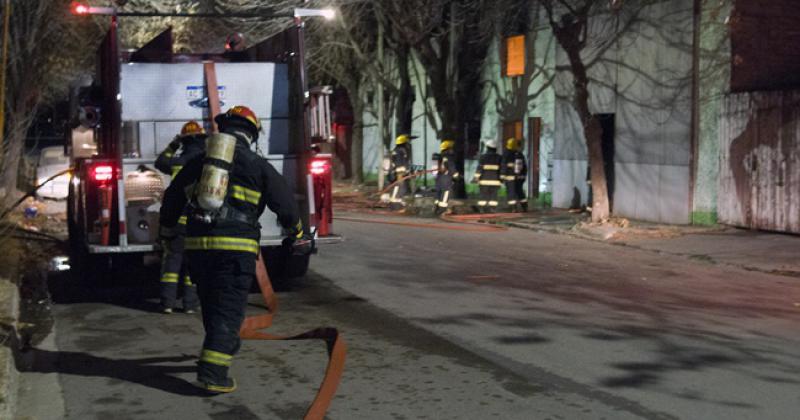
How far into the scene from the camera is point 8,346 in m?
7.29

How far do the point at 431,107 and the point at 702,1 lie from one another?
13178 mm

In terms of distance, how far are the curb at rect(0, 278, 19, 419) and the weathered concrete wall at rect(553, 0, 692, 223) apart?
463 inches

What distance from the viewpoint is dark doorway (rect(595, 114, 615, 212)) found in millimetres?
20114

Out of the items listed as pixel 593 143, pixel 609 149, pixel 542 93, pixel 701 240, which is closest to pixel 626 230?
pixel 701 240

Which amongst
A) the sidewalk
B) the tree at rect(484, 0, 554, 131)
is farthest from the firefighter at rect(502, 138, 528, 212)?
the tree at rect(484, 0, 554, 131)

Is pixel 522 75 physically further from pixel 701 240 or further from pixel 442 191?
pixel 701 240

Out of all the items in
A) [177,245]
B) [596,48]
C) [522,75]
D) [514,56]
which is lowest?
[177,245]

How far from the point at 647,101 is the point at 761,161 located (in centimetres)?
317

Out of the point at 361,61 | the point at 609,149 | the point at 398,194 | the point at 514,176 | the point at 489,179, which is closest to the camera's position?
the point at 609,149

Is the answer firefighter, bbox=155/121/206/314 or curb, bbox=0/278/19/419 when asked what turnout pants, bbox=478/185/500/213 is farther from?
curb, bbox=0/278/19/419

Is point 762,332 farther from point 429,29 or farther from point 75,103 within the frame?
point 429,29

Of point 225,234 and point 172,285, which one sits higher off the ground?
point 225,234

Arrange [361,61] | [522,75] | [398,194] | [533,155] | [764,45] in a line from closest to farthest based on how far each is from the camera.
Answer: [764,45] → [398,194] → [533,155] → [522,75] → [361,61]

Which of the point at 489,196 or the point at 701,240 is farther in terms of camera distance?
the point at 489,196
